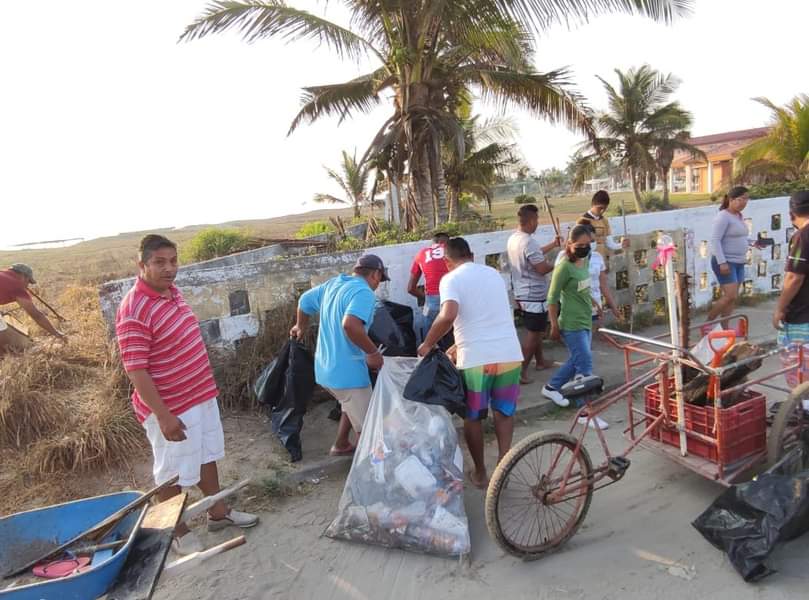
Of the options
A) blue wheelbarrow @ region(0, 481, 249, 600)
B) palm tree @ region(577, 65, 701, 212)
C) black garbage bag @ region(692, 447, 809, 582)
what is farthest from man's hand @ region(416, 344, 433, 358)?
palm tree @ region(577, 65, 701, 212)

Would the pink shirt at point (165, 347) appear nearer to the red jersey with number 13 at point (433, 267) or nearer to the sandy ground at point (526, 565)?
the sandy ground at point (526, 565)

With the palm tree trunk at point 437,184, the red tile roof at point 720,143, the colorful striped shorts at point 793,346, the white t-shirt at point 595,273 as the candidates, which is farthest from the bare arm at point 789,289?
the red tile roof at point 720,143

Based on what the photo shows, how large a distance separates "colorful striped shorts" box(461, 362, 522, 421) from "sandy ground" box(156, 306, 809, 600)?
56 cm

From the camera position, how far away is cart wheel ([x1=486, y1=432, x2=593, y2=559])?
2.73 m

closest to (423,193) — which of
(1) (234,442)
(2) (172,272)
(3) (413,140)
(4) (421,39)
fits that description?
(3) (413,140)

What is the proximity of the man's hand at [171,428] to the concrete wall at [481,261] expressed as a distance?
6.37 feet

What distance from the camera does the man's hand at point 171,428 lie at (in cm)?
273

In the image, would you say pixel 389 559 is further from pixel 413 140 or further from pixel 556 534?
pixel 413 140

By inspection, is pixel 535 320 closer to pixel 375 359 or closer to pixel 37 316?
pixel 375 359

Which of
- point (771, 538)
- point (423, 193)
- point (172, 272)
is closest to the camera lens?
point (771, 538)

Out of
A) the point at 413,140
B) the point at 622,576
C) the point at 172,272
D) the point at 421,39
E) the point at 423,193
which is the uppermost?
the point at 421,39

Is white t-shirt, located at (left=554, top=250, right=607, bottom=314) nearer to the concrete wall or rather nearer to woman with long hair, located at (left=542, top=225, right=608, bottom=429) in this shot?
woman with long hair, located at (left=542, top=225, right=608, bottom=429)

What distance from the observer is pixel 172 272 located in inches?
113

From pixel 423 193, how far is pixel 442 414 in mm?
6935
